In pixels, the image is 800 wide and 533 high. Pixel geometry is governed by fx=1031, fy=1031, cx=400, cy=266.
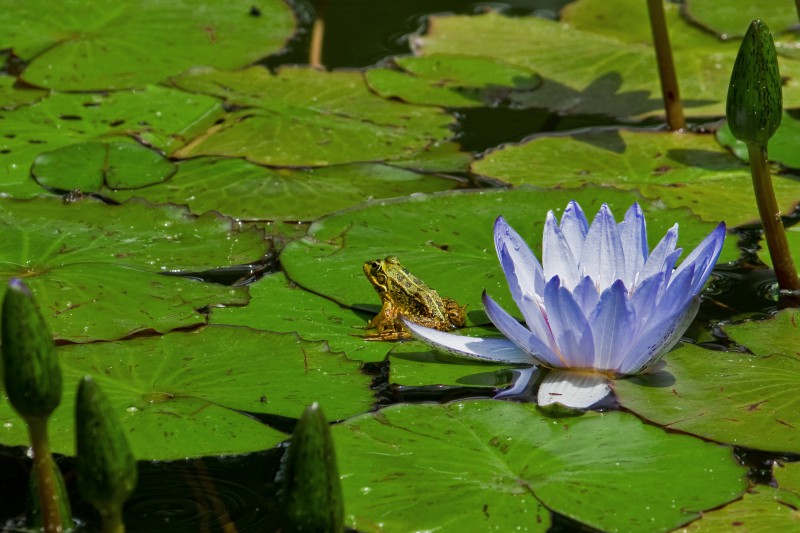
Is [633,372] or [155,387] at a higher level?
[633,372]

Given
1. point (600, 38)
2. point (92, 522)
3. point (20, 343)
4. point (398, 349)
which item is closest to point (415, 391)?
point (398, 349)

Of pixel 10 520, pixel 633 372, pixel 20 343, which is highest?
pixel 20 343

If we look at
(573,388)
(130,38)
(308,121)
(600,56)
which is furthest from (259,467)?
(600,56)

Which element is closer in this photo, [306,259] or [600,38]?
[306,259]

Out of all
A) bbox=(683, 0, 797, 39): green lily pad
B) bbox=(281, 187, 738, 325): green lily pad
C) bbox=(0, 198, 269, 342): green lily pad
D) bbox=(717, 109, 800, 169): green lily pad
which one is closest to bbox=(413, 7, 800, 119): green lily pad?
bbox=(683, 0, 797, 39): green lily pad

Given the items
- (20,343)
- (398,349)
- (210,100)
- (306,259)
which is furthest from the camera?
(210,100)

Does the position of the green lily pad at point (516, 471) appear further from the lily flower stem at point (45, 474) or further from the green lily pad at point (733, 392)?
the lily flower stem at point (45, 474)

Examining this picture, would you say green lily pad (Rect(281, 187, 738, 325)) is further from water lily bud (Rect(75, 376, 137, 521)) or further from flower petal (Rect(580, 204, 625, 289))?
water lily bud (Rect(75, 376, 137, 521))

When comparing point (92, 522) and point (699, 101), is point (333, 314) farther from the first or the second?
point (699, 101)
